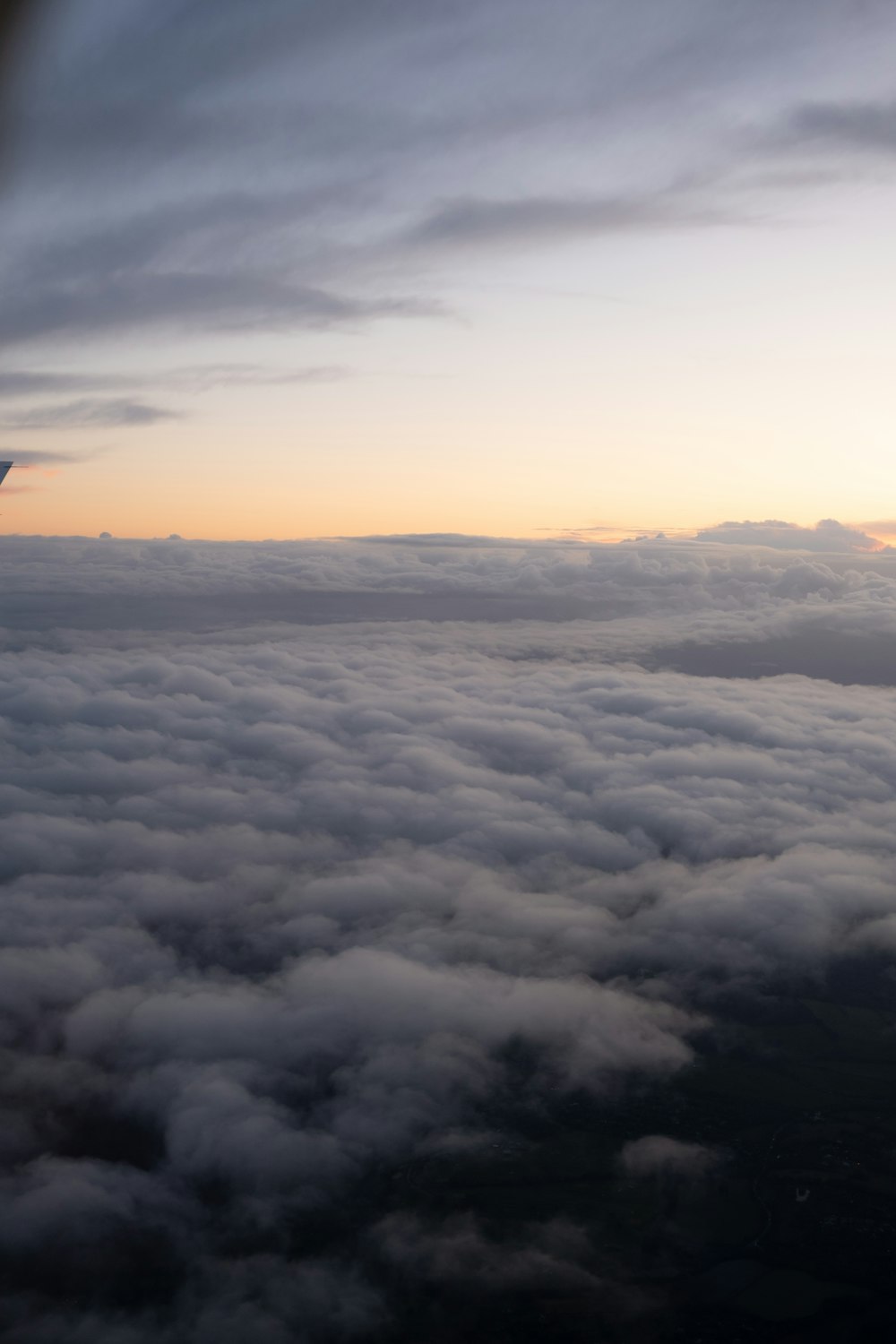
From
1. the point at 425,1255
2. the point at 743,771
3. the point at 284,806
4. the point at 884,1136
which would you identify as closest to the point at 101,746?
the point at 284,806

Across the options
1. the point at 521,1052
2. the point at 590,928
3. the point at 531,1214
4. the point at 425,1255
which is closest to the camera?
the point at 425,1255

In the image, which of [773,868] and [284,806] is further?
[284,806]

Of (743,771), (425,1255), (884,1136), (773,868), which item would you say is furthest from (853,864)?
(425,1255)

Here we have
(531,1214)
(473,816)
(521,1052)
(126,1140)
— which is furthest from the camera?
(473,816)

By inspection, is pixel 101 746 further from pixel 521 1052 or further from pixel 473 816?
pixel 521 1052

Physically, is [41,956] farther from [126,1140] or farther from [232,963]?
[126,1140]

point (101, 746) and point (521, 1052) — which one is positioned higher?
point (101, 746)

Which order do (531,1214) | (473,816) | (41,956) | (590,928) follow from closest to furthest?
(531,1214), (41,956), (590,928), (473,816)

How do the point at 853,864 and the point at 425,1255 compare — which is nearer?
Answer: the point at 425,1255

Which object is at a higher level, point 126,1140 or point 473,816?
point 473,816
